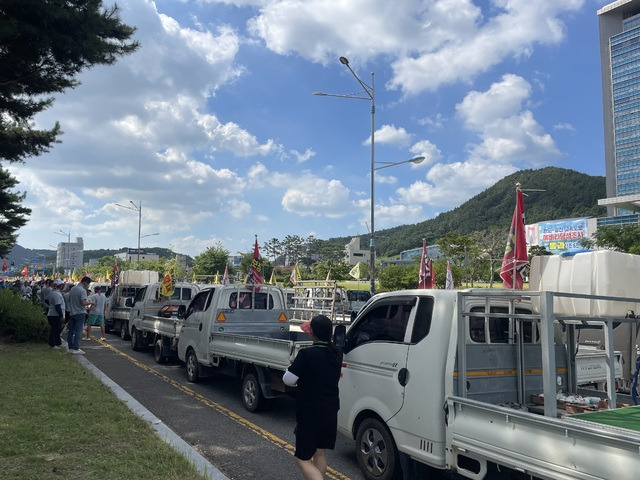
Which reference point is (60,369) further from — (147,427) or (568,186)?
(568,186)

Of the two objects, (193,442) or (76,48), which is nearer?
(193,442)

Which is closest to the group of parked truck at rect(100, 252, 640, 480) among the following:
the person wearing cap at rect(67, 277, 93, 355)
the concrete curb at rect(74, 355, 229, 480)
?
the concrete curb at rect(74, 355, 229, 480)

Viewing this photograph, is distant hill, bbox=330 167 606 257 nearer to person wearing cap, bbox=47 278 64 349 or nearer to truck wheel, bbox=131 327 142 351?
truck wheel, bbox=131 327 142 351

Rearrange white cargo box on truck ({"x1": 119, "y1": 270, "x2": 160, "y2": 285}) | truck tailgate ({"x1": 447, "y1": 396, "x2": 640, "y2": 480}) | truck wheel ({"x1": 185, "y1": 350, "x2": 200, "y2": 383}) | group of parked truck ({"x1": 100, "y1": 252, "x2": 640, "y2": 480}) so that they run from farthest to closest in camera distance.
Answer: white cargo box on truck ({"x1": 119, "y1": 270, "x2": 160, "y2": 285}), truck wheel ({"x1": 185, "y1": 350, "x2": 200, "y2": 383}), group of parked truck ({"x1": 100, "y1": 252, "x2": 640, "y2": 480}), truck tailgate ({"x1": 447, "y1": 396, "x2": 640, "y2": 480})

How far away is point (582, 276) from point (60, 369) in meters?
9.60

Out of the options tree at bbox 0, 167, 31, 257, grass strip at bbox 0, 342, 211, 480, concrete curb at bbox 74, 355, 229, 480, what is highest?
tree at bbox 0, 167, 31, 257

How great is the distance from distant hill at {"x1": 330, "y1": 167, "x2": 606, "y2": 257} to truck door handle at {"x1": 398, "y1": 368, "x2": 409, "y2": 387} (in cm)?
12092

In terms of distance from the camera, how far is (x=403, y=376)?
4.98 meters

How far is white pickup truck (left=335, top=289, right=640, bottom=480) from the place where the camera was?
372cm

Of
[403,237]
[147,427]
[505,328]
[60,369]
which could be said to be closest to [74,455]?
[147,427]

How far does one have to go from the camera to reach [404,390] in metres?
4.94

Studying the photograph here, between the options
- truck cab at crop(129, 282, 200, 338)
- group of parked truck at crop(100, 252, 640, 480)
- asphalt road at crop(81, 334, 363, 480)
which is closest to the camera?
group of parked truck at crop(100, 252, 640, 480)

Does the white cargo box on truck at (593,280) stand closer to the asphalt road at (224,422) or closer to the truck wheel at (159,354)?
the asphalt road at (224,422)

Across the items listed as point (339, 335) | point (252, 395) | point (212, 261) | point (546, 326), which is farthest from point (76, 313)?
point (212, 261)
